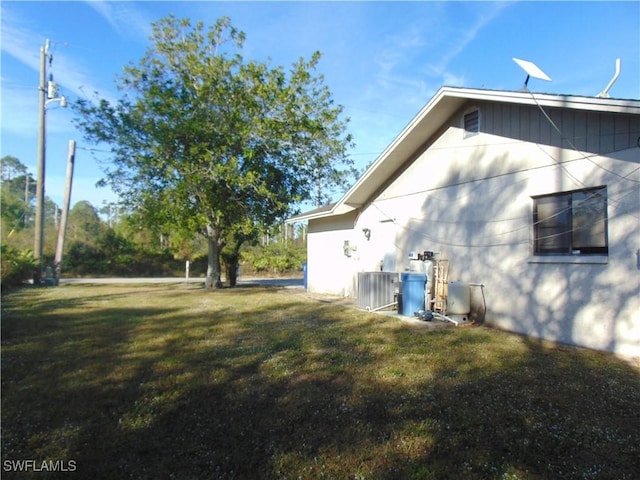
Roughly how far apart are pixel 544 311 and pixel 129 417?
703 cm

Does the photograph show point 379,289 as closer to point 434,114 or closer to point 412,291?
point 412,291

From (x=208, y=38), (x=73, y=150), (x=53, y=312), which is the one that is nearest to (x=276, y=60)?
(x=208, y=38)

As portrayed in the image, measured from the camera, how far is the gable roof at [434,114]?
6176 mm

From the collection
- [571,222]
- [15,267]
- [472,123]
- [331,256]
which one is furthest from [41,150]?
[571,222]

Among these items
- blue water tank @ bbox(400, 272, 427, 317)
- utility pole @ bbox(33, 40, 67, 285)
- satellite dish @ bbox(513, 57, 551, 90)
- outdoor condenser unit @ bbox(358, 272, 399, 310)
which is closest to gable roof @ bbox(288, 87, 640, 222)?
satellite dish @ bbox(513, 57, 551, 90)

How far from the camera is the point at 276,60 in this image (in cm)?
1772

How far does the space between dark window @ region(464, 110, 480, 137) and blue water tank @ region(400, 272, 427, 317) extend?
353cm

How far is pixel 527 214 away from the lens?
7922 millimetres

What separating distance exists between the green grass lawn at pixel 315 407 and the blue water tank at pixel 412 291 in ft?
6.69

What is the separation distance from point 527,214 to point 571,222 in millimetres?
868

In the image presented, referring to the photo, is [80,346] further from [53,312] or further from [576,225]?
[576,225]

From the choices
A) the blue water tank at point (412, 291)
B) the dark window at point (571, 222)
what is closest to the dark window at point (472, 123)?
the dark window at point (571, 222)

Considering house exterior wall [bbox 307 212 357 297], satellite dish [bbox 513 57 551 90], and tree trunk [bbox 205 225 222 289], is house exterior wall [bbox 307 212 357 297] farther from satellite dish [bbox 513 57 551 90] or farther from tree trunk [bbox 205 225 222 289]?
satellite dish [bbox 513 57 551 90]

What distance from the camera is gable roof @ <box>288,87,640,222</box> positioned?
6.18 metres
